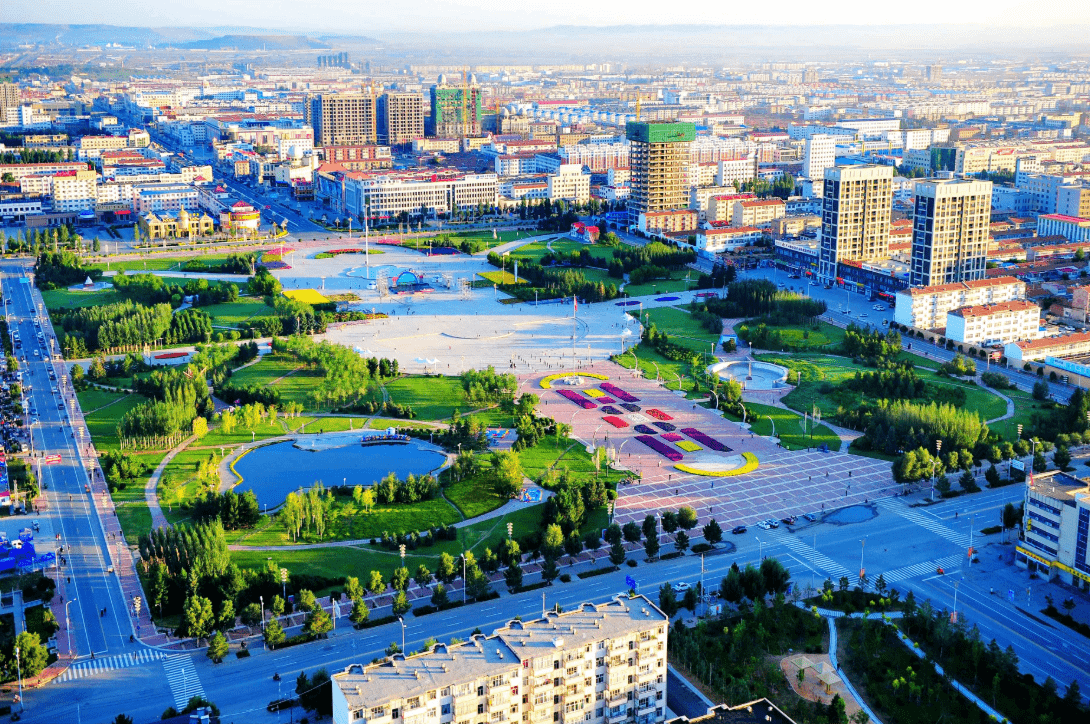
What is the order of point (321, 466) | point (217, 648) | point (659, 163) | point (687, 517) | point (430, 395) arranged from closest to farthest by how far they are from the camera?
point (217, 648), point (687, 517), point (321, 466), point (430, 395), point (659, 163)

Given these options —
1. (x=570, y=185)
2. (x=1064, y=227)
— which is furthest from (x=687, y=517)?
(x=570, y=185)

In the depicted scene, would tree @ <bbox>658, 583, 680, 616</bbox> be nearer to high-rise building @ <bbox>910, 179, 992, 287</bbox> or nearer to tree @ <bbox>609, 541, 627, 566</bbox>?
tree @ <bbox>609, 541, 627, 566</bbox>

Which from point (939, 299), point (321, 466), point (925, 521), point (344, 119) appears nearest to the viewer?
point (925, 521)

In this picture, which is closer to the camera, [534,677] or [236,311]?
[534,677]

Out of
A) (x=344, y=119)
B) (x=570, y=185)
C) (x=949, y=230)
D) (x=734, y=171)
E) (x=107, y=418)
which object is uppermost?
(x=344, y=119)

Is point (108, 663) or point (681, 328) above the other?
point (681, 328)

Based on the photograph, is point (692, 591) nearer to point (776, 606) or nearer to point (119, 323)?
point (776, 606)

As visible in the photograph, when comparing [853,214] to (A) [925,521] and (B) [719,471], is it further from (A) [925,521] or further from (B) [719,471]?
(A) [925,521]

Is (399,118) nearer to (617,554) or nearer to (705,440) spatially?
(705,440)

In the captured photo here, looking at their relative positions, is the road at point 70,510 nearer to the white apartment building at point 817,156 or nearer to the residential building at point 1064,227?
the residential building at point 1064,227
